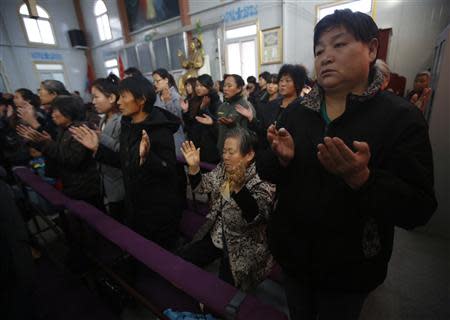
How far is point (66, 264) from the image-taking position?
1810 millimetres

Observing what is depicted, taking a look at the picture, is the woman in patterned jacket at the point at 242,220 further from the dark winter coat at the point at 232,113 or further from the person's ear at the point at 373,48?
the dark winter coat at the point at 232,113

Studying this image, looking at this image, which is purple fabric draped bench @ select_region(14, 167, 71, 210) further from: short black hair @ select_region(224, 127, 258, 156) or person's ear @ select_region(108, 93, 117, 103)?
short black hair @ select_region(224, 127, 258, 156)

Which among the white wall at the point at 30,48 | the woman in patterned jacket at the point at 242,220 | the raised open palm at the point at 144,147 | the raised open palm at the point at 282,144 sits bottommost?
the woman in patterned jacket at the point at 242,220

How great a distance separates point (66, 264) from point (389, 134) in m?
2.21

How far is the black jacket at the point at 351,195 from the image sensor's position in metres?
0.67

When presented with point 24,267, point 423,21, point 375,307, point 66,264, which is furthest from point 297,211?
point 423,21

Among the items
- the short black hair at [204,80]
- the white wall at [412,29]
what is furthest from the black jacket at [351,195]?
the white wall at [412,29]

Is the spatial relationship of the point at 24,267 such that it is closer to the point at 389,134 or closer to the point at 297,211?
the point at 297,211

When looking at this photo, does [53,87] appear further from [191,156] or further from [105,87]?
[191,156]

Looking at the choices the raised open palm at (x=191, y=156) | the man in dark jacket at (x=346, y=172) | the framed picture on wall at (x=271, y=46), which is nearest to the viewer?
the man in dark jacket at (x=346, y=172)

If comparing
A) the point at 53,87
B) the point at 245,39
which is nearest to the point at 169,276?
the point at 53,87

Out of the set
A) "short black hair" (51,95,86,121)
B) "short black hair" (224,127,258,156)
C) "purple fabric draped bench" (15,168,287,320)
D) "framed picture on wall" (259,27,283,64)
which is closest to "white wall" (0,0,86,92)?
"framed picture on wall" (259,27,283,64)

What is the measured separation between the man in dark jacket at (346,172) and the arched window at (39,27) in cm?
1536

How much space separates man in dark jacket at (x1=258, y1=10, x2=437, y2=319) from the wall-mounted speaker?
15.6 meters
